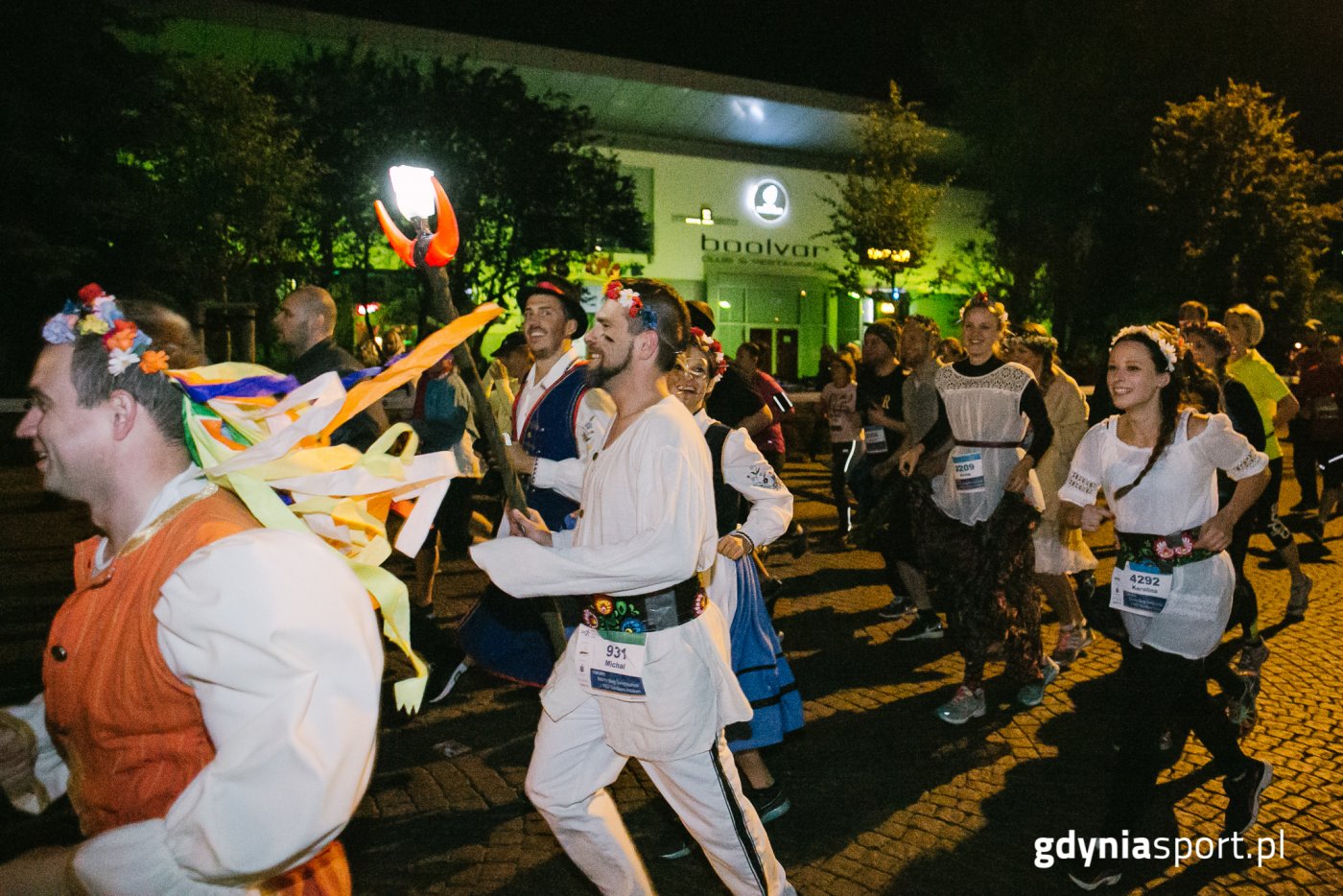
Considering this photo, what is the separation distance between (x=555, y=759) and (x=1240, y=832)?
9.08ft

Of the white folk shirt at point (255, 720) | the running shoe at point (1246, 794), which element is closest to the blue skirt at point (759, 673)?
the running shoe at point (1246, 794)

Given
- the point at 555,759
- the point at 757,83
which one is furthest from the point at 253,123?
the point at 555,759

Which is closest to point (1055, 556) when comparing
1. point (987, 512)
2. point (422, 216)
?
point (987, 512)

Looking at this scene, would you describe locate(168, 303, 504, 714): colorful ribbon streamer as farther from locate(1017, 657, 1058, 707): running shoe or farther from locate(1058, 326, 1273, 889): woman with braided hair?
locate(1017, 657, 1058, 707): running shoe

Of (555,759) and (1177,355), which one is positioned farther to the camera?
(1177,355)

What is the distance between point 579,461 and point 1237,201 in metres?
28.7

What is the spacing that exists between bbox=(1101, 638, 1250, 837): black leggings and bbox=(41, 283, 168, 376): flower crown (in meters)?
3.30

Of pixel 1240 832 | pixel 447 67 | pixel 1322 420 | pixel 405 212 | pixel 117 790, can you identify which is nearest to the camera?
pixel 117 790

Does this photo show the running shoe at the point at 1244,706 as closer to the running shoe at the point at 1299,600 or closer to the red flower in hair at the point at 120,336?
the running shoe at the point at 1299,600

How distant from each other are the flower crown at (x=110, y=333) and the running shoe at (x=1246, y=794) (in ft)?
13.0

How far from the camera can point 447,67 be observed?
24969 mm

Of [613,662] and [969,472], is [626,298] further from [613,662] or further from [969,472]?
[969,472]

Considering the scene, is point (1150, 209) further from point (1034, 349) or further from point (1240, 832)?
point (1240, 832)

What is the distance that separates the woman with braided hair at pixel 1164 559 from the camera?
3.50 m
